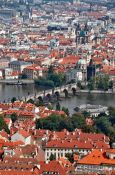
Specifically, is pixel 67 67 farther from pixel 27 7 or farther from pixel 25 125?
pixel 27 7

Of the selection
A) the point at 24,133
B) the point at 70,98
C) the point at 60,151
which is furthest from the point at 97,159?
the point at 70,98

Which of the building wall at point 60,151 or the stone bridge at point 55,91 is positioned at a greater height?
the building wall at point 60,151

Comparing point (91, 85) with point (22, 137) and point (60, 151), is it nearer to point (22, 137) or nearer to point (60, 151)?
point (22, 137)

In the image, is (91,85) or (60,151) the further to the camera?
(91,85)

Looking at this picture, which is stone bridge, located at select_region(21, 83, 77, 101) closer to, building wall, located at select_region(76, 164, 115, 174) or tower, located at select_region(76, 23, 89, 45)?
building wall, located at select_region(76, 164, 115, 174)

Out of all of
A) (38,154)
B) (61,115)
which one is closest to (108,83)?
(61,115)

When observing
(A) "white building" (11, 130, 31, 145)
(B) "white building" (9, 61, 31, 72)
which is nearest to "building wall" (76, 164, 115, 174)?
(A) "white building" (11, 130, 31, 145)

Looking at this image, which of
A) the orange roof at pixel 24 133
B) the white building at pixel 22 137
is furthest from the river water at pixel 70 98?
the white building at pixel 22 137

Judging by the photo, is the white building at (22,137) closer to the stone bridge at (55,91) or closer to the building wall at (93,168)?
the building wall at (93,168)
